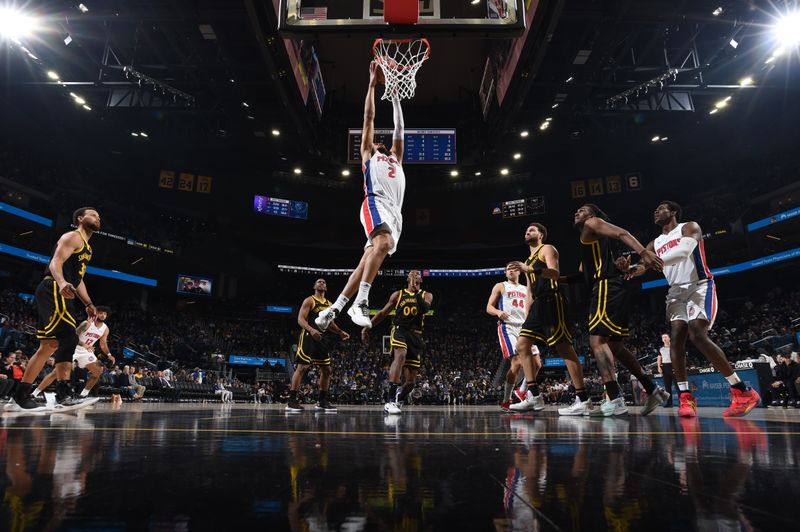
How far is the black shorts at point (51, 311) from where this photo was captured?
423 cm

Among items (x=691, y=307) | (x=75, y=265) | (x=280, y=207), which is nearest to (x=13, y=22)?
(x=75, y=265)

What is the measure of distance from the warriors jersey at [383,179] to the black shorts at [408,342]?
1.98m

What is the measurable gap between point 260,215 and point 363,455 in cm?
2569

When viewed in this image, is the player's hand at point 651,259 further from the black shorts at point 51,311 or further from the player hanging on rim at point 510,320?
the black shorts at point 51,311

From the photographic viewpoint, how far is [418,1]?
241 inches

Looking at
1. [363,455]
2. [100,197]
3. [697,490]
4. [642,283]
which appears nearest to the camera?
[697,490]

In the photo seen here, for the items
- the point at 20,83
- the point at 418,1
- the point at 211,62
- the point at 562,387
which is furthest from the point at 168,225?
the point at 418,1

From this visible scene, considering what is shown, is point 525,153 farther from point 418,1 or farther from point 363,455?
point 363,455

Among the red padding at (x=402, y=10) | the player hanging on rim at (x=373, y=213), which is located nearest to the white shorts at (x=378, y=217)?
the player hanging on rim at (x=373, y=213)

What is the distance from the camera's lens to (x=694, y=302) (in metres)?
4.34

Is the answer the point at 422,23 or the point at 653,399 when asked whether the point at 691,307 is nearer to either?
the point at 653,399

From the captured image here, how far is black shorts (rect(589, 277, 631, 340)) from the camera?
4.27 m

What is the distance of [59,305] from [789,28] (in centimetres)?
1536

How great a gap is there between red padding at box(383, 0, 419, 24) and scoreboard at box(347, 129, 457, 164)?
10499 millimetres
